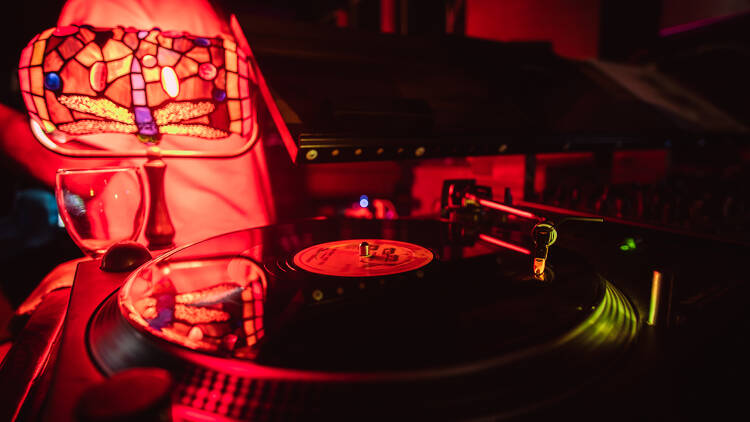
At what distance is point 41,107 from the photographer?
33.1 inches

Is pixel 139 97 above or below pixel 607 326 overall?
above

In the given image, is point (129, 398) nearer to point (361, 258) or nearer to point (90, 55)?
point (361, 258)

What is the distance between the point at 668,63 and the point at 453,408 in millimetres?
2573

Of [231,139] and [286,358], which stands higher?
[231,139]

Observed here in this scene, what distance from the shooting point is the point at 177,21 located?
1399 millimetres

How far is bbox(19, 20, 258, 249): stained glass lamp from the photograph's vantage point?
0.82m

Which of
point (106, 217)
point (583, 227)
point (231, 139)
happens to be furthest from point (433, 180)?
point (106, 217)

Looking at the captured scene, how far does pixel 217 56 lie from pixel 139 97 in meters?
0.21

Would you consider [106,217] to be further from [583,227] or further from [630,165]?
[630,165]

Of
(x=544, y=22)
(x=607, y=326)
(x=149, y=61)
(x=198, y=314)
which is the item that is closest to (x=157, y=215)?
(x=149, y=61)

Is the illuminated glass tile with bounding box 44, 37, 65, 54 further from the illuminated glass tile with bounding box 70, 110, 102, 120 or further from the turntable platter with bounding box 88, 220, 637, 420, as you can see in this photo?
the turntable platter with bounding box 88, 220, 637, 420

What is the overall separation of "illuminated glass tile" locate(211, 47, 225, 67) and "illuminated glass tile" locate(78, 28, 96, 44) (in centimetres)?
24

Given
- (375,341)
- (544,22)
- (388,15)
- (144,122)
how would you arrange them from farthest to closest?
1. (388,15)
2. (544,22)
3. (144,122)
4. (375,341)

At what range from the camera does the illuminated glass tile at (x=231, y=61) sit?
0.95 meters
